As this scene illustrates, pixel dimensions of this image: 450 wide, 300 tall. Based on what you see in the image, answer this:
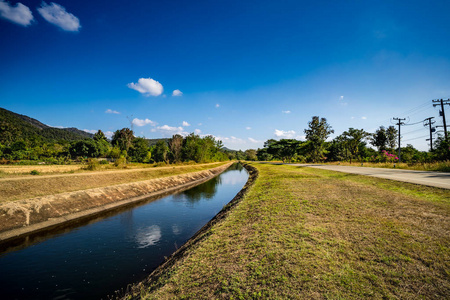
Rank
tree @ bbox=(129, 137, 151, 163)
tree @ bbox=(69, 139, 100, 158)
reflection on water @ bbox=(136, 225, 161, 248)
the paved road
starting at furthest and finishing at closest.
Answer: tree @ bbox=(129, 137, 151, 163) → tree @ bbox=(69, 139, 100, 158) → the paved road → reflection on water @ bbox=(136, 225, 161, 248)

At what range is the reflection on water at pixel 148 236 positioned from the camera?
9.02m

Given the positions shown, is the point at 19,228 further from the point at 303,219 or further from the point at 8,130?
the point at 8,130

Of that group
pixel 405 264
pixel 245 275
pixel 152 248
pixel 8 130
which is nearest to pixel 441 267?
pixel 405 264

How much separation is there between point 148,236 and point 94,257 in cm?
259

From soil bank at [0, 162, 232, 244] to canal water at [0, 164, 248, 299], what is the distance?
1.57 m

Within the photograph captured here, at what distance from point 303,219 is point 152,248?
6874 millimetres

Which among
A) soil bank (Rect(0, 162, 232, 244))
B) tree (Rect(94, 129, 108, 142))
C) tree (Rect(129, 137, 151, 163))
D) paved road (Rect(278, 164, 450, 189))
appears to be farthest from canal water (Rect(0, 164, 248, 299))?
tree (Rect(94, 129, 108, 142))

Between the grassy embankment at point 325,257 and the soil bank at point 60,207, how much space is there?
425 inches

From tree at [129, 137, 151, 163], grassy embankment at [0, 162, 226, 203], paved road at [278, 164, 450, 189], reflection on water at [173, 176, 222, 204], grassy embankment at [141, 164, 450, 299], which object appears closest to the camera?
grassy embankment at [141, 164, 450, 299]

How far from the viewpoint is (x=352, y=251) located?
4.44 m

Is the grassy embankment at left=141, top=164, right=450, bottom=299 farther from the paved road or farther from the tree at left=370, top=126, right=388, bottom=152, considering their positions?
the tree at left=370, top=126, right=388, bottom=152

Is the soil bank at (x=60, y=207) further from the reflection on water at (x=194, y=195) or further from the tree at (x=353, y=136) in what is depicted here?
the tree at (x=353, y=136)

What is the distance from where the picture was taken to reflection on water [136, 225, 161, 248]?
902 cm

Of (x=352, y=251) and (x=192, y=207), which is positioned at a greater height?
(x=352, y=251)
